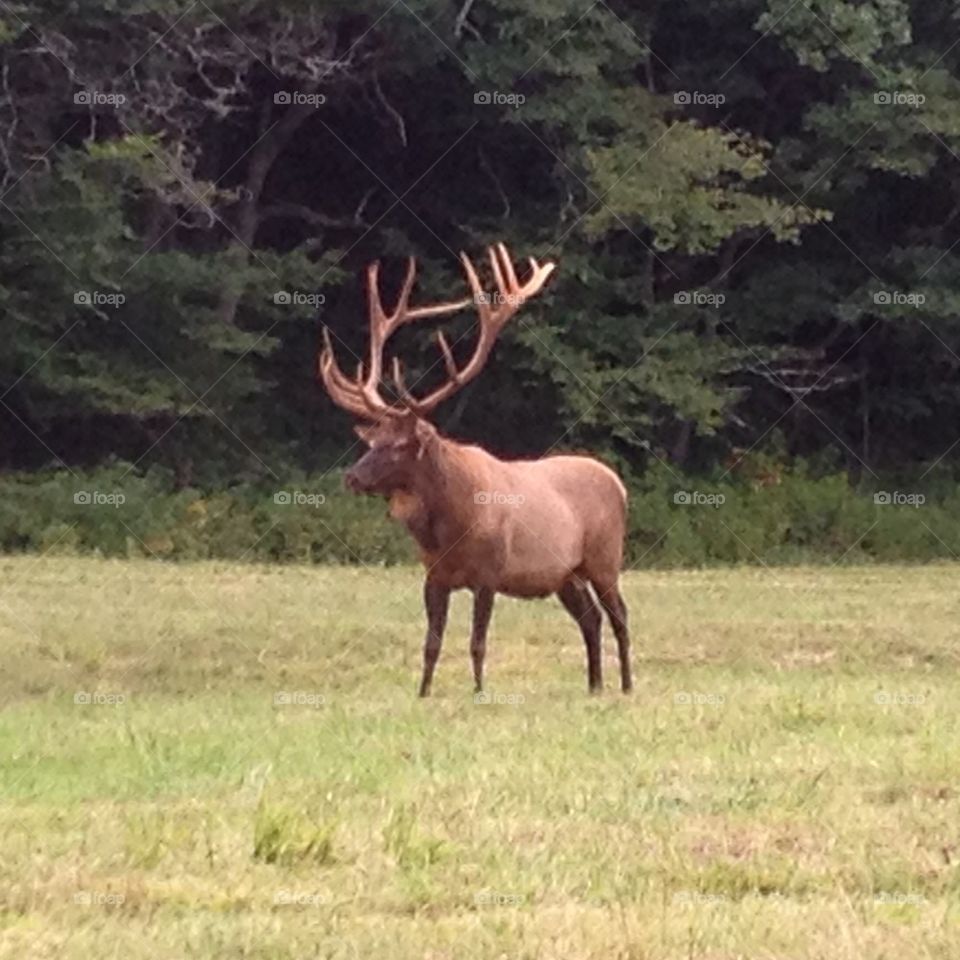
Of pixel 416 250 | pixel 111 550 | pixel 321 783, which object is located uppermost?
pixel 416 250

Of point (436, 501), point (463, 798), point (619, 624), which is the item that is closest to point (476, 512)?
point (436, 501)

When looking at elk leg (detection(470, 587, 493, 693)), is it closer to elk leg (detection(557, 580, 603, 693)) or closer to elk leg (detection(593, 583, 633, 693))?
elk leg (detection(557, 580, 603, 693))

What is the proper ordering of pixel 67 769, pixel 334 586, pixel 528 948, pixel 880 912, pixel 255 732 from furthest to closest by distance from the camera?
pixel 334 586 → pixel 255 732 → pixel 67 769 → pixel 880 912 → pixel 528 948

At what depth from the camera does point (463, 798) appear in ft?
28.0

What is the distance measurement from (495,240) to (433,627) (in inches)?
630

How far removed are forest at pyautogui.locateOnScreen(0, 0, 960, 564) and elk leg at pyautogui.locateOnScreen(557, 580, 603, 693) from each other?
10699 millimetres

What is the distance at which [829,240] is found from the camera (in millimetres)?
30469

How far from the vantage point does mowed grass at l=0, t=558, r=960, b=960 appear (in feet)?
21.1

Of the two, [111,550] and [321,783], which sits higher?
[321,783]

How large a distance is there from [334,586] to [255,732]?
9.76 metres

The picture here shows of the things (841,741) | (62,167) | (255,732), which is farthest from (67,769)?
(62,167)

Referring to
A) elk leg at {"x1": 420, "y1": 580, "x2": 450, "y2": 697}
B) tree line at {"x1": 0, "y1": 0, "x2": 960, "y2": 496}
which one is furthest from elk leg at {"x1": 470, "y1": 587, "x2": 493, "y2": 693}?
tree line at {"x1": 0, "y1": 0, "x2": 960, "y2": 496}

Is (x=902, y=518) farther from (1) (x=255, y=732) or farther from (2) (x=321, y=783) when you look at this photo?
(2) (x=321, y=783)

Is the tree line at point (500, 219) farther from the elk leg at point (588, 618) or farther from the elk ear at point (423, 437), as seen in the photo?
the elk ear at point (423, 437)
